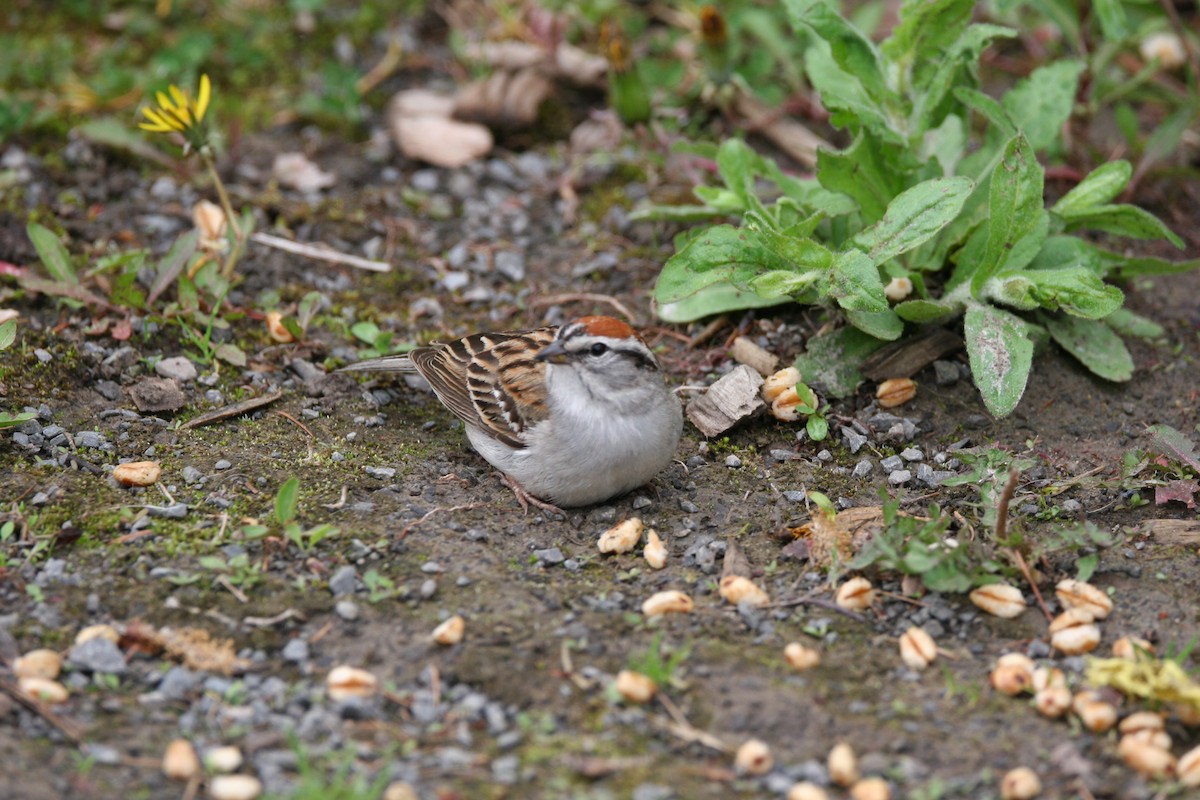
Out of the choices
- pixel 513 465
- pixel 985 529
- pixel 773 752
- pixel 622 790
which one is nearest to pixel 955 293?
pixel 985 529

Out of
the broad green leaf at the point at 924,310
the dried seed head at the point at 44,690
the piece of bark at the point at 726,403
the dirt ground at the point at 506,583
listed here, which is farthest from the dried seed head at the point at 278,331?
the broad green leaf at the point at 924,310

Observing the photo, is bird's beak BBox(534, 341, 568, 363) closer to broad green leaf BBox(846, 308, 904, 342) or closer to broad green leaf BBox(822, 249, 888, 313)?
broad green leaf BBox(822, 249, 888, 313)

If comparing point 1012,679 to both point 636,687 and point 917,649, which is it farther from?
point 636,687

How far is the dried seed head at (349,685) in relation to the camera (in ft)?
13.3

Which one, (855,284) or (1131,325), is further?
(1131,325)

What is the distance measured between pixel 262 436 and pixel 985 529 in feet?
9.88

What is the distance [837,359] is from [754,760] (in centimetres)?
247

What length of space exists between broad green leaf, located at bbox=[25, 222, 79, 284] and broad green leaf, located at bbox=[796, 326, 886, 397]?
11.4 ft

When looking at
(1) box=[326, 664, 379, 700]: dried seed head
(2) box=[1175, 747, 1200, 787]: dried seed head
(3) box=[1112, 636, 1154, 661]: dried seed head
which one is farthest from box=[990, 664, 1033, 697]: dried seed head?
(1) box=[326, 664, 379, 700]: dried seed head

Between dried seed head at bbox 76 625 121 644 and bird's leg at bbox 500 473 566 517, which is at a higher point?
dried seed head at bbox 76 625 121 644

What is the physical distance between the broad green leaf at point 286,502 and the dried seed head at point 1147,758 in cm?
292

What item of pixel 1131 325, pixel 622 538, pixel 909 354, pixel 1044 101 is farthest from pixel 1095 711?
pixel 1044 101

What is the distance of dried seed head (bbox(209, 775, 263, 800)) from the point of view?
3637 millimetres

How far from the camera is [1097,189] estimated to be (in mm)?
5934
